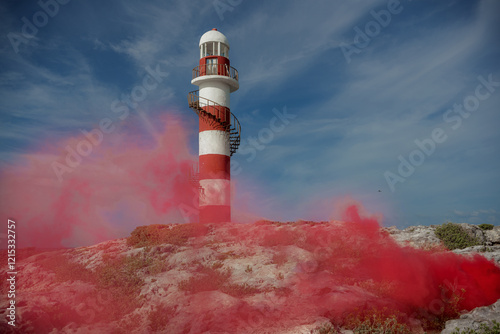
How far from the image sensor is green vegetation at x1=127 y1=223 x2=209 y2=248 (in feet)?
64.3

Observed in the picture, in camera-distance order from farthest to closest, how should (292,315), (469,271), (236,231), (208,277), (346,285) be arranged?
(236,231), (469,271), (208,277), (346,285), (292,315)

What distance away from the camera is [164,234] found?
67.2ft

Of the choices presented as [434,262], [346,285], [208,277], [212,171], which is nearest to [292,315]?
[346,285]

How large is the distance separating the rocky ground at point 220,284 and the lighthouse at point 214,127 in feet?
21.8

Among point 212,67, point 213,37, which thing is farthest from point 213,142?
point 213,37

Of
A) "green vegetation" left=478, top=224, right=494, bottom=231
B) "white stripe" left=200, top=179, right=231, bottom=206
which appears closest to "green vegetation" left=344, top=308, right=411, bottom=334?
"white stripe" left=200, top=179, right=231, bottom=206

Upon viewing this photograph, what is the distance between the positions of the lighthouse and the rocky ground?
664 centimetres

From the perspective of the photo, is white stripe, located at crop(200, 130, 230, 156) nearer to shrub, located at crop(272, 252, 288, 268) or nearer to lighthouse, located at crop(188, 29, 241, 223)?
lighthouse, located at crop(188, 29, 241, 223)

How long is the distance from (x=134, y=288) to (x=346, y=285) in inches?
344

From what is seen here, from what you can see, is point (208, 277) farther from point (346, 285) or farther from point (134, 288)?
point (346, 285)

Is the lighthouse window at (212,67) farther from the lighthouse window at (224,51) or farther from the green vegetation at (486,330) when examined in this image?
the green vegetation at (486,330)

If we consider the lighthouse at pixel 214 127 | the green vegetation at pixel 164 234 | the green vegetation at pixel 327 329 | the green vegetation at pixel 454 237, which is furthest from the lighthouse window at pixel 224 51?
the green vegetation at pixel 327 329

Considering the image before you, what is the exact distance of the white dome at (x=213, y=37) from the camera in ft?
96.3

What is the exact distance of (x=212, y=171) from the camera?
27.7m
